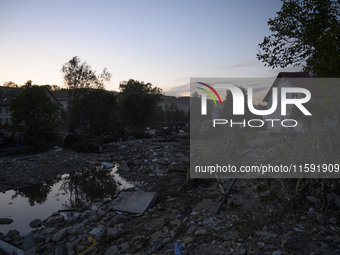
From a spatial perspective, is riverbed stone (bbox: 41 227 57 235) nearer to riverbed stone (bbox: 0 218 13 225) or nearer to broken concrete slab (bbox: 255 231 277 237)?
riverbed stone (bbox: 0 218 13 225)

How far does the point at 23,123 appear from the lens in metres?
16.5

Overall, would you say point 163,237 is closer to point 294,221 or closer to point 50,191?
point 294,221

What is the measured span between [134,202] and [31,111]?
46.4ft

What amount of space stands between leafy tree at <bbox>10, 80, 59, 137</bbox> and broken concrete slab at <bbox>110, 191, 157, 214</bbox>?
13.1 metres

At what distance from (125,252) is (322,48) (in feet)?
14.7

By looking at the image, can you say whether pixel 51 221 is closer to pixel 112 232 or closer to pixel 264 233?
pixel 112 232

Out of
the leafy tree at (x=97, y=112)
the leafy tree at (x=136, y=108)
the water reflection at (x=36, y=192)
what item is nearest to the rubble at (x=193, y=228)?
the water reflection at (x=36, y=192)

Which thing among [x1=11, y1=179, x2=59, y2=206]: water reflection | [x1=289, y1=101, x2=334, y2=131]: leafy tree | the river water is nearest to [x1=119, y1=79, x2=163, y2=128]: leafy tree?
[x1=289, y1=101, x2=334, y2=131]: leafy tree

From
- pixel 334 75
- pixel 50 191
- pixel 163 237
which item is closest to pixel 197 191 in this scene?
pixel 163 237

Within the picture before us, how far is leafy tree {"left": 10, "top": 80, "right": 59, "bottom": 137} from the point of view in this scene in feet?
52.3

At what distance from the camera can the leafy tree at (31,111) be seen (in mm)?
15953

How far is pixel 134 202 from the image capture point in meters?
5.48

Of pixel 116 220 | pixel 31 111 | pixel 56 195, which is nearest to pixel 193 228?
pixel 116 220

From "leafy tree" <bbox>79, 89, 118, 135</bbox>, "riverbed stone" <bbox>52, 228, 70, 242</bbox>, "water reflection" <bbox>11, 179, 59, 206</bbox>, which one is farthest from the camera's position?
"leafy tree" <bbox>79, 89, 118, 135</bbox>
